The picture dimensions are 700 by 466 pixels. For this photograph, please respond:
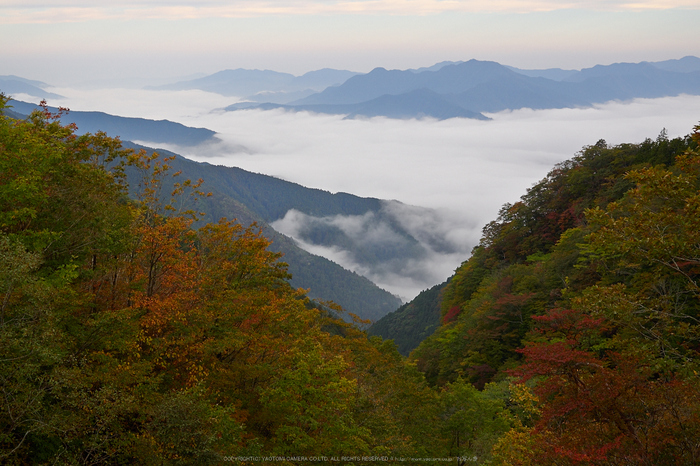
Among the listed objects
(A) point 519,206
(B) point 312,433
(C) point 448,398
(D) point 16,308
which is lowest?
(C) point 448,398

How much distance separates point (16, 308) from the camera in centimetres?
1048

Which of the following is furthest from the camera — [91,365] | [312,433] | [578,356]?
[312,433]

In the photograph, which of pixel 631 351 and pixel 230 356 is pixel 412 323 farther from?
pixel 631 351

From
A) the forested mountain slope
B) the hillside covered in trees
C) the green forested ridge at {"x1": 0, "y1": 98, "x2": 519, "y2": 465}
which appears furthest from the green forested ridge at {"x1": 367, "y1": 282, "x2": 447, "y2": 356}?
the green forested ridge at {"x1": 0, "y1": 98, "x2": 519, "y2": 465}

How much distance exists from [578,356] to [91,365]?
14312mm

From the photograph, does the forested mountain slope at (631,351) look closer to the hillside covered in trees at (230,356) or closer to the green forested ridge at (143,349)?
the hillside covered in trees at (230,356)

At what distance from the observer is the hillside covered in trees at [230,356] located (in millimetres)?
10461

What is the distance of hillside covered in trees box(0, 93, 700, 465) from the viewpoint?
34.3 ft

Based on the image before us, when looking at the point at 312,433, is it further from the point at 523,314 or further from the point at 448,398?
the point at 523,314

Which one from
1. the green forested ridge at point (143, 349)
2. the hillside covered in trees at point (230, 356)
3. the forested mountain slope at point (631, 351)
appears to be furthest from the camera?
the green forested ridge at point (143, 349)

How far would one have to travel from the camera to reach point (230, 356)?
1864 cm

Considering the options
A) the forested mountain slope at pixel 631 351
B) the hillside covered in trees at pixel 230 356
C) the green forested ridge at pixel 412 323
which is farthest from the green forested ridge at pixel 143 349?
the green forested ridge at pixel 412 323

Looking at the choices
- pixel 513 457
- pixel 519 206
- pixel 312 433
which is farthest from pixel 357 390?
pixel 519 206

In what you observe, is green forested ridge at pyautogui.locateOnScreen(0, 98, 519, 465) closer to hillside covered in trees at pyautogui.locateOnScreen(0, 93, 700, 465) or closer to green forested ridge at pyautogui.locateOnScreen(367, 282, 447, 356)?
hillside covered in trees at pyautogui.locateOnScreen(0, 93, 700, 465)
